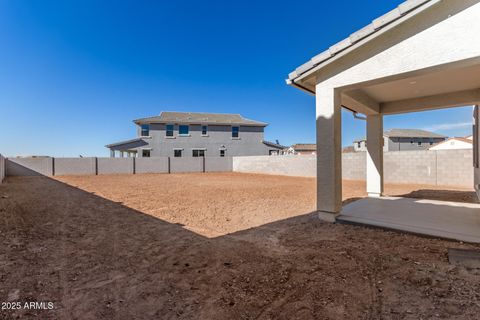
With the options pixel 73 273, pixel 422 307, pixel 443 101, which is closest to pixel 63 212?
pixel 73 273

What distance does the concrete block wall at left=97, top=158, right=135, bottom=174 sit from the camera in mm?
19734

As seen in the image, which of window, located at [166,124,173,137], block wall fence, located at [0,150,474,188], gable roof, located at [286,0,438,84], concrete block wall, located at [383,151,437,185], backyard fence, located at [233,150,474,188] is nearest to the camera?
gable roof, located at [286,0,438,84]

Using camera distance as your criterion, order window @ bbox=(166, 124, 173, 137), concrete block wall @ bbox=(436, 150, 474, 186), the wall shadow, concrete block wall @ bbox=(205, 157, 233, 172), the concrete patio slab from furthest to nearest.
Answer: window @ bbox=(166, 124, 173, 137) → concrete block wall @ bbox=(205, 157, 233, 172) → concrete block wall @ bbox=(436, 150, 474, 186) → the wall shadow → the concrete patio slab

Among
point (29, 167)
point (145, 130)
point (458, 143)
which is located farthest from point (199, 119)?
point (458, 143)

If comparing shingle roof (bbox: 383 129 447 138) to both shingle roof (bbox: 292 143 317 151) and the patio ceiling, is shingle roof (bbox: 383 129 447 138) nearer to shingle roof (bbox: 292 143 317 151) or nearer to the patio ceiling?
shingle roof (bbox: 292 143 317 151)

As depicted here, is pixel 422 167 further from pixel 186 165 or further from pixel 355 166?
pixel 186 165

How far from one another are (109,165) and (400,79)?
865 inches

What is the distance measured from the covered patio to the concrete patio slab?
0.02 m

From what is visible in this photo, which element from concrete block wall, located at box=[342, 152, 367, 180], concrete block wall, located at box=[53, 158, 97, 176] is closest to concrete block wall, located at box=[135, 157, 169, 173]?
concrete block wall, located at box=[53, 158, 97, 176]

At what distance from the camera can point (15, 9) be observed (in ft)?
26.5

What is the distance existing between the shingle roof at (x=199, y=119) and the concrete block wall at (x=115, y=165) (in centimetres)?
476

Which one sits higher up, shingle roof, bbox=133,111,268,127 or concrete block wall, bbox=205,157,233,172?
shingle roof, bbox=133,111,268,127

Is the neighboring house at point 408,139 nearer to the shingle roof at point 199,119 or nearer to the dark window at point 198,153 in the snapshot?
the shingle roof at point 199,119

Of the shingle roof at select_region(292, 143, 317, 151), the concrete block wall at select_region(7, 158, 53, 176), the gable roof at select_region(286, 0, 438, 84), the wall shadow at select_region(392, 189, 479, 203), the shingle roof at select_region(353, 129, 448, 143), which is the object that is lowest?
the wall shadow at select_region(392, 189, 479, 203)
